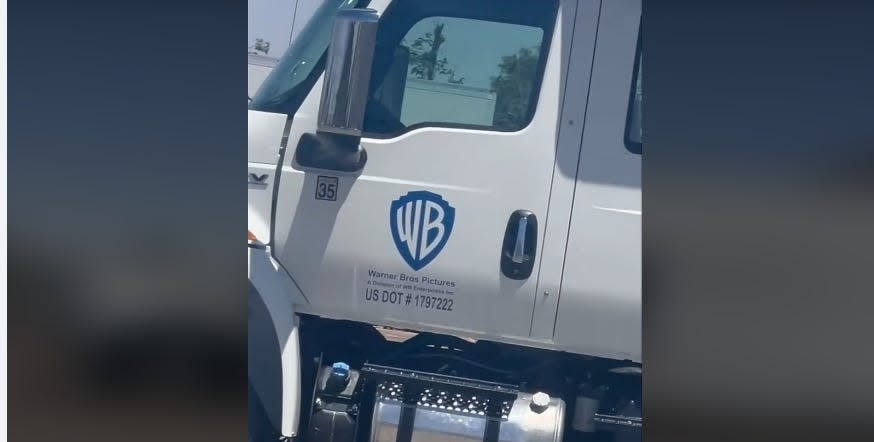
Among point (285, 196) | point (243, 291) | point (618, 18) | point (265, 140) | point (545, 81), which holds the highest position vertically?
point (618, 18)

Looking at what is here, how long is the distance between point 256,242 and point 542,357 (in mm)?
999

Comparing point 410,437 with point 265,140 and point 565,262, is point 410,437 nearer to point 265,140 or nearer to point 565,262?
point 565,262

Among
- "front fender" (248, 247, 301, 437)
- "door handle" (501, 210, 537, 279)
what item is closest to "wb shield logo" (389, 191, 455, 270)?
"door handle" (501, 210, 537, 279)

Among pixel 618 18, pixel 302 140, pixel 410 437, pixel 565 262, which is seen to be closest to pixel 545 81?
pixel 618 18

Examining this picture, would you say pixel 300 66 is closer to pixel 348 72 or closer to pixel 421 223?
pixel 348 72

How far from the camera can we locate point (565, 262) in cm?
267

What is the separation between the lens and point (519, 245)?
267cm

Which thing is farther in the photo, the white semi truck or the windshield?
the windshield

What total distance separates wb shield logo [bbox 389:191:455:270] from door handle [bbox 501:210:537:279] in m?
0.18

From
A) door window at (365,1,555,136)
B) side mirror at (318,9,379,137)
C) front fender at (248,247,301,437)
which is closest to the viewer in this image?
side mirror at (318,9,379,137)

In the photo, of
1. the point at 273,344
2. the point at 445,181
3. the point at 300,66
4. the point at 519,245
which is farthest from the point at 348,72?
the point at 273,344

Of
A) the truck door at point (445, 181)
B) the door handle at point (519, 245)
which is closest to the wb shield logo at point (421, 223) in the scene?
the truck door at point (445, 181)

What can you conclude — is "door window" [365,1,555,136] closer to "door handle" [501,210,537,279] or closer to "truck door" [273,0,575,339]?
"truck door" [273,0,575,339]

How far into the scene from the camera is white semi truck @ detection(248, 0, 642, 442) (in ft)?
8.69
